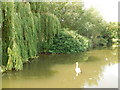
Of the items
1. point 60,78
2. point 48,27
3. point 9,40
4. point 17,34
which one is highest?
point 48,27

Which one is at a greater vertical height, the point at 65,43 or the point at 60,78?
the point at 65,43

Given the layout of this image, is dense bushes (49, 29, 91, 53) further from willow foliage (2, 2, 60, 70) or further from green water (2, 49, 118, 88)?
green water (2, 49, 118, 88)

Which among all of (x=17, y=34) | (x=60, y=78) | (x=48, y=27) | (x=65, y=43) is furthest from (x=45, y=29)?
(x=60, y=78)

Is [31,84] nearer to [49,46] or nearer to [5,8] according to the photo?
[5,8]

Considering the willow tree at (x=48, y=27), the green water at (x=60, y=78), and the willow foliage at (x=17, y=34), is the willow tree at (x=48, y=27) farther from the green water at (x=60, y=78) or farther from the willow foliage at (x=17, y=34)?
the green water at (x=60, y=78)

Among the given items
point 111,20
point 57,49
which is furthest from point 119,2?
point 57,49

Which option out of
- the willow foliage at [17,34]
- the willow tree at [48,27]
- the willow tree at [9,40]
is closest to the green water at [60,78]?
the willow foliage at [17,34]

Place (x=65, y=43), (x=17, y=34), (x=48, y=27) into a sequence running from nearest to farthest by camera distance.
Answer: (x=17, y=34)
(x=48, y=27)
(x=65, y=43)

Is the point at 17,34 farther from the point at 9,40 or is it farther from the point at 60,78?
the point at 60,78

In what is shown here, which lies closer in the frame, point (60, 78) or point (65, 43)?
point (60, 78)

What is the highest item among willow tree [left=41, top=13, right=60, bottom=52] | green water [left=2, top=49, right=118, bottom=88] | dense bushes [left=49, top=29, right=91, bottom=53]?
willow tree [left=41, top=13, right=60, bottom=52]

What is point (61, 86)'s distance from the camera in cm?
629

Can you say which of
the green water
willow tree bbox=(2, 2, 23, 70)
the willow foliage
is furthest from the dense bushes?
willow tree bbox=(2, 2, 23, 70)

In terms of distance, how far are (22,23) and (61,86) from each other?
3792 millimetres
